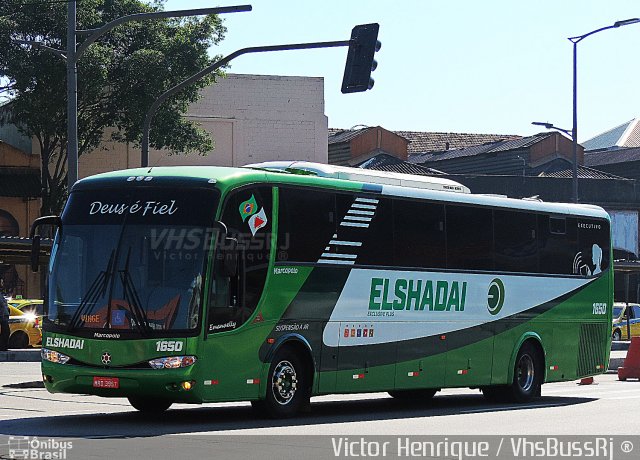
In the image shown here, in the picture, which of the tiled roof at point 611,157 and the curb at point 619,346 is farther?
the tiled roof at point 611,157

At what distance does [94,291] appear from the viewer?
53.0 ft

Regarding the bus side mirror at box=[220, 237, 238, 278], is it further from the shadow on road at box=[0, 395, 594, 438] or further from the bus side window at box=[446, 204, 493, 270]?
the bus side window at box=[446, 204, 493, 270]

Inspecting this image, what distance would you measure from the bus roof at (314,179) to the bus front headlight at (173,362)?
7.39ft

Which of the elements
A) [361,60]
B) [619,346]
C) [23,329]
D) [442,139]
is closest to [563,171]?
[442,139]

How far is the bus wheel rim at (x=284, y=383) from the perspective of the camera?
17.1 m

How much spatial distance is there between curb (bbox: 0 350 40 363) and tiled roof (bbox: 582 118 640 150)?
2605 inches

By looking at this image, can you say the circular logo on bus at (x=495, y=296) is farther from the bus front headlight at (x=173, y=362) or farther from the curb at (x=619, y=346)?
the curb at (x=619, y=346)

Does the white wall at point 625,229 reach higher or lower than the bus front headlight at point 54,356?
higher

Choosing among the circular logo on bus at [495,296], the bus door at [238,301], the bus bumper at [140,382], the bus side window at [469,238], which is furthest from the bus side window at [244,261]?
the circular logo on bus at [495,296]

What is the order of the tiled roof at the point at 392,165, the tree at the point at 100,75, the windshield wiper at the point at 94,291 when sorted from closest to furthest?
the windshield wiper at the point at 94,291
the tree at the point at 100,75
the tiled roof at the point at 392,165

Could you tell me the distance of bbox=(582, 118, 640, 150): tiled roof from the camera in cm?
9338

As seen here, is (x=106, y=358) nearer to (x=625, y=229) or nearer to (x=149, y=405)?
(x=149, y=405)

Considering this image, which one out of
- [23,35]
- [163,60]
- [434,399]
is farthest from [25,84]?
[434,399]

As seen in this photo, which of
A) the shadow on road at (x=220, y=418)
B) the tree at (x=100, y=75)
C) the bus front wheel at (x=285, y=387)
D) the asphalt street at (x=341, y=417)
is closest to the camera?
the shadow on road at (x=220, y=418)
